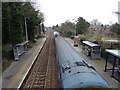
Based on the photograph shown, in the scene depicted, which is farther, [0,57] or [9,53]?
[9,53]

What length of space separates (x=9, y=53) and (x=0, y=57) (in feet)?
6.54

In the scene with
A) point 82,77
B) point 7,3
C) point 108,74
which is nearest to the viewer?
point 82,77

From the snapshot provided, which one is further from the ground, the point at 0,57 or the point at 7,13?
the point at 7,13

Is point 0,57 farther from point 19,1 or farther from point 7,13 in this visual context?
point 19,1

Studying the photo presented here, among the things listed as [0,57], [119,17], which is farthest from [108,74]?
[119,17]

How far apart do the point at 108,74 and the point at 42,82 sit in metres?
6.37

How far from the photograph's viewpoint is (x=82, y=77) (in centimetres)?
570

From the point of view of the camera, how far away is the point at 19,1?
22922 millimetres

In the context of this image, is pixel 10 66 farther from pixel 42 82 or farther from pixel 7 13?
pixel 7 13

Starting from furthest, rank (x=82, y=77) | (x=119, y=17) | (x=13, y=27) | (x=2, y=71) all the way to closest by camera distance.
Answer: (x=119, y=17)
(x=13, y=27)
(x=2, y=71)
(x=82, y=77)

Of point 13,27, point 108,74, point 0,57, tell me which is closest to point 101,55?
point 108,74

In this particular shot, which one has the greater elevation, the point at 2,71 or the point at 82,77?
the point at 82,77

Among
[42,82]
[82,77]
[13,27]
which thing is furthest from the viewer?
[13,27]

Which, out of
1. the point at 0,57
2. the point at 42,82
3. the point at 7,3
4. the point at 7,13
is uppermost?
the point at 7,3
